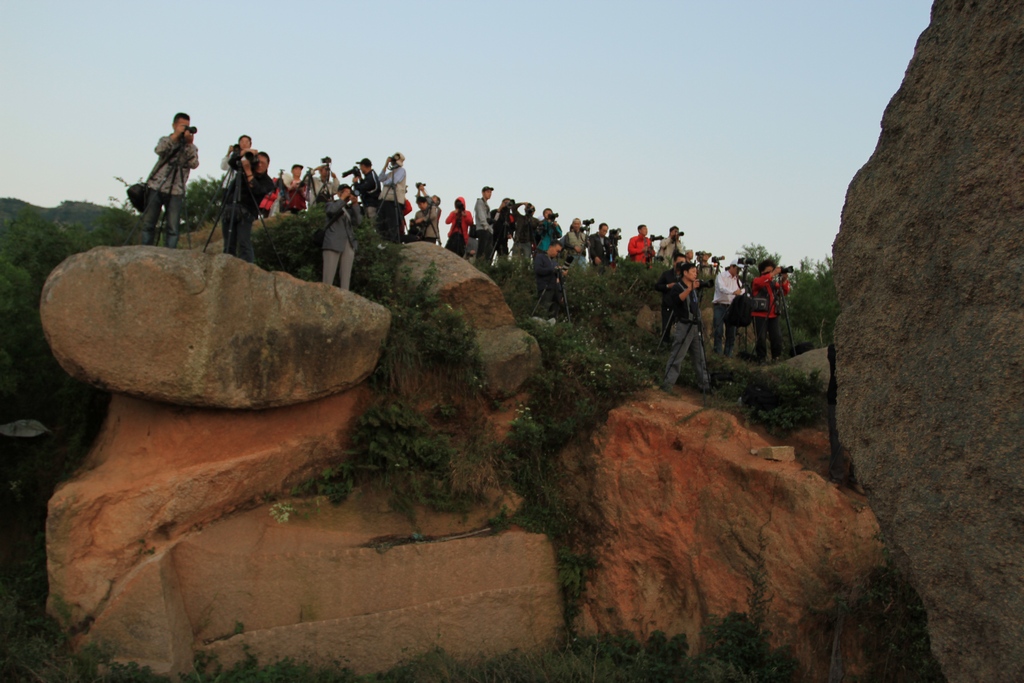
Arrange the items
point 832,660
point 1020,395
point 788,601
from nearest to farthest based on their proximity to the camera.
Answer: point 1020,395 < point 832,660 < point 788,601

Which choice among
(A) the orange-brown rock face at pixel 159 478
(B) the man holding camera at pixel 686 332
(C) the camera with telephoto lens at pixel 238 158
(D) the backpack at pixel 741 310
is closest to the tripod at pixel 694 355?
(B) the man holding camera at pixel 686 332

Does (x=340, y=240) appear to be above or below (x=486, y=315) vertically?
above

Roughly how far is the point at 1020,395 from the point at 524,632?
7.90 m

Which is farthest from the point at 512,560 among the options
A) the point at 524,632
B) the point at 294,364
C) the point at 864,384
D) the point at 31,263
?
the point at 31,263

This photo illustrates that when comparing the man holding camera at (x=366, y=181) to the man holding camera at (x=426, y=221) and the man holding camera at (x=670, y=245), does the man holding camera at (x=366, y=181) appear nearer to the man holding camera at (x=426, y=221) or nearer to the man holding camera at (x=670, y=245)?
the man holding camera at (x=426, y=221)

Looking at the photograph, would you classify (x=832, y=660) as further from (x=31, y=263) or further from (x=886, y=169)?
(x=31, y=263)

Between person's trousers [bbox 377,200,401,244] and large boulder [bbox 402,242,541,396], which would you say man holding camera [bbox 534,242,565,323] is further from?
person's trousers [bbox 377,200,401,244]

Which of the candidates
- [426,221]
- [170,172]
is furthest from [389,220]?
[170,172]

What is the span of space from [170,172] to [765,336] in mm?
9953

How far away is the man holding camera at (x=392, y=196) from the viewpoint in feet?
51.0

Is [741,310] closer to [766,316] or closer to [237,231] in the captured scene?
[766,316]

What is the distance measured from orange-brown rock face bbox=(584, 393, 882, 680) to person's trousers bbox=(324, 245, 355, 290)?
4125 millimetres

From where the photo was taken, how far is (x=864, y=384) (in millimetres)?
4500

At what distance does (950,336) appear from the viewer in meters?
4.03
